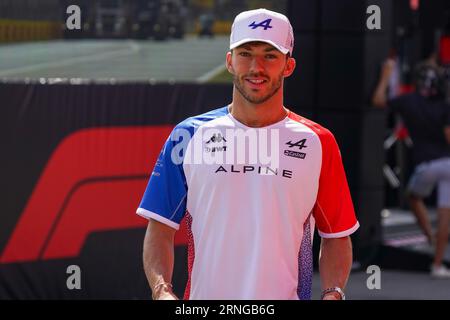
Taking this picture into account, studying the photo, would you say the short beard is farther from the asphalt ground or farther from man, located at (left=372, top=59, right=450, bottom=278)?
man, located at (left=372, top=59, right=450, bottom=278)

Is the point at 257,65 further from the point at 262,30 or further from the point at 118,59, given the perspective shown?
the point at 118,59

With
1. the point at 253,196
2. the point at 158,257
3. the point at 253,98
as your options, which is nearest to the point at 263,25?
the point at 253,98

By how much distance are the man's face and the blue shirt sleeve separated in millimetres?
306

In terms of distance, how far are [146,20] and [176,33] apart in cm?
28

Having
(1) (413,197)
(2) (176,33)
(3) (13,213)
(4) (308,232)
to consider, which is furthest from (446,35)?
(4) (308,232)

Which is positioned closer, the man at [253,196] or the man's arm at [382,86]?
the man at [253,196]

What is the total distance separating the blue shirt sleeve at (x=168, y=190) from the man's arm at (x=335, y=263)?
53 centimetres

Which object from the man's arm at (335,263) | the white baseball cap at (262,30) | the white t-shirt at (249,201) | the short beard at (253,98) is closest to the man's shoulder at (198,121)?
the white t-shirt at (249,201)

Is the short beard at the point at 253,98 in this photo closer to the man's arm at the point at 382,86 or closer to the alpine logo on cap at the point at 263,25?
the alpine logo on cap at the point at 263,25

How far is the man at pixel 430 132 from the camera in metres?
10.1

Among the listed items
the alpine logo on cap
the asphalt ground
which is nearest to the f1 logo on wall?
the alpine logo on cap

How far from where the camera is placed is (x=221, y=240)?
3.75 metres

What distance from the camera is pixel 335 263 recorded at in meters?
3.89

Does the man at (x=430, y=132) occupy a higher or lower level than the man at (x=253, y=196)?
lower
